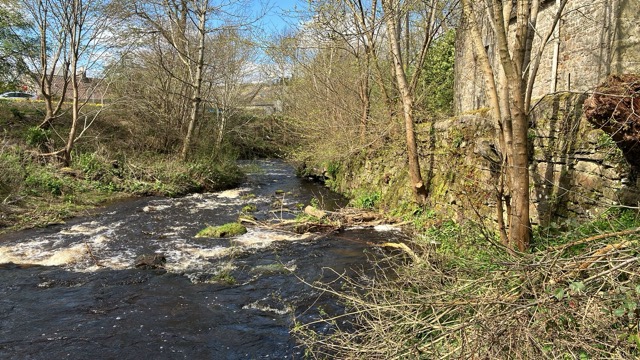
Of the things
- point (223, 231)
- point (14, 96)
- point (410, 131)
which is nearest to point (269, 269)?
point (223, 231)

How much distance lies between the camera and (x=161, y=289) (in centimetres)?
619

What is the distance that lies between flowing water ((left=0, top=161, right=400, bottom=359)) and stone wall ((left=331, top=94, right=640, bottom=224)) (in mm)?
2007

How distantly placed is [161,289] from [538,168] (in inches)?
243

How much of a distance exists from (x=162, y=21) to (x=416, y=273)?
15.3 m

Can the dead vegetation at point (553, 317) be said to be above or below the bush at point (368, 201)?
above

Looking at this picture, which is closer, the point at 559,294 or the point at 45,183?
the point at 559,294

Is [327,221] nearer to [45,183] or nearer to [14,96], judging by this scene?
[45,183]

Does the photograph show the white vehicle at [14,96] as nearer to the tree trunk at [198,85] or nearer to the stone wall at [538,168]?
the tree trunk at [198,85]

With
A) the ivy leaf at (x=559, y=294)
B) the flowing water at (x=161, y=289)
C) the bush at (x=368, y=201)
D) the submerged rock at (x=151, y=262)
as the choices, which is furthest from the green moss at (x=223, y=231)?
the ivy leaf at (x=559, y=294)

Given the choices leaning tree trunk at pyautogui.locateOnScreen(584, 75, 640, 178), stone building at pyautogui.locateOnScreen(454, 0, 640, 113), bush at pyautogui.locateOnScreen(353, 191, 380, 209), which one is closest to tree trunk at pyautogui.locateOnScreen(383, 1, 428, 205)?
bush at pyautogui.locateOnScreen(353, 191, 380, 209)

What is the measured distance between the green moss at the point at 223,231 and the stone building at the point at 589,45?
763cm

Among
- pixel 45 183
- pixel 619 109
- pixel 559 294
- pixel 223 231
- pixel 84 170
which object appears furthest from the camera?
pixel 84 170

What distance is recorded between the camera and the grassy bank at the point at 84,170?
33.8 feet

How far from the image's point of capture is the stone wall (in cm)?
530
